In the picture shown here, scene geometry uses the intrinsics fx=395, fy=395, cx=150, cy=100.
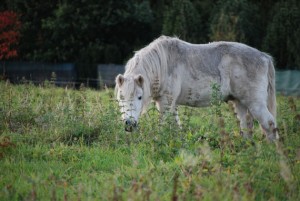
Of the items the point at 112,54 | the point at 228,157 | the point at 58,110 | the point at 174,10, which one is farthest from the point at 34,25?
the point at 228,157

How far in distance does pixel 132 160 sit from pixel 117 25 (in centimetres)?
2939

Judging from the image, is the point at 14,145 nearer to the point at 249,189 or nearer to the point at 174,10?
the point at 249,189

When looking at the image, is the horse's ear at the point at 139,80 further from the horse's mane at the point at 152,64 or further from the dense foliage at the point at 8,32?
the dense foliage at the point at 8,32

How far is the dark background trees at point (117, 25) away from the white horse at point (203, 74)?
21.9 meters

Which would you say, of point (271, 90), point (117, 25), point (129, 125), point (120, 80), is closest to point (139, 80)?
point (120, 80)

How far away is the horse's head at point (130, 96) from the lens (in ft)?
18.3

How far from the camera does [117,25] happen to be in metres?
33.0

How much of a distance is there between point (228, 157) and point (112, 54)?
2742 cm

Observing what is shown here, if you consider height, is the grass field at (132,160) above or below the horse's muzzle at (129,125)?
below

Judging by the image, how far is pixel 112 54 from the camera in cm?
3123

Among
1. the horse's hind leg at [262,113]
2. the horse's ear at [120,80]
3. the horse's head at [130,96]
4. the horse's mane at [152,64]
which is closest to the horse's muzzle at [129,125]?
the horse's head at [130,96]

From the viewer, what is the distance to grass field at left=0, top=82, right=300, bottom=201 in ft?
11.4

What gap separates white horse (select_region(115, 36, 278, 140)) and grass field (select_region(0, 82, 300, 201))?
0.50 metres

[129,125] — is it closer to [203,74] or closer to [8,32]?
[203,74]
